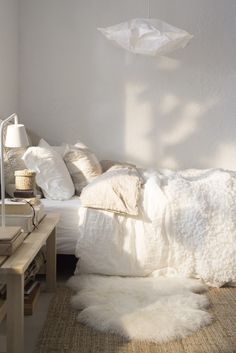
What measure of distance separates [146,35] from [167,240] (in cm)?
155

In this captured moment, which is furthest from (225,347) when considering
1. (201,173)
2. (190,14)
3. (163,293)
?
(190,14)

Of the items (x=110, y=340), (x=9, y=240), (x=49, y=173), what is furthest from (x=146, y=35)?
(x=110, y=340)

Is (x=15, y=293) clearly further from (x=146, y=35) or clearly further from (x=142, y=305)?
(x=146, y=35)

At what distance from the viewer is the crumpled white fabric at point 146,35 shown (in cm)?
320

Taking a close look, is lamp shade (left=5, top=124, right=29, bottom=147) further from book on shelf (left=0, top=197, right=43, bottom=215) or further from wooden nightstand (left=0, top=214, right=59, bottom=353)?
wooden nightstand (left=0, top=214, right=59, bottom=353)

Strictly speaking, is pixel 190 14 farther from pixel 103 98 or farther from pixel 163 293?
pixel 163 293

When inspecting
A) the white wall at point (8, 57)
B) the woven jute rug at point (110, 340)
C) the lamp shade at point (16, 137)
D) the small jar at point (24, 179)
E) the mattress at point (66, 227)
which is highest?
the white wall at point (8, 57)

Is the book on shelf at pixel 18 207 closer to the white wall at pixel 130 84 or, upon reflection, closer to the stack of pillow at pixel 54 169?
the stack of pillow at pixel 54 169

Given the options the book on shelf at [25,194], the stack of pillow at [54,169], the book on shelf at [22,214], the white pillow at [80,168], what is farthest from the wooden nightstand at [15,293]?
the white pillow at [80,168]

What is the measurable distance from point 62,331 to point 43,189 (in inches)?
47.7

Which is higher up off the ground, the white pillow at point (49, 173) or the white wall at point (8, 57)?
the white wall at point (8, 57)

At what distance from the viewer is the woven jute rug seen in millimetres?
1985

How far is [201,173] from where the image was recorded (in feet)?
12.3

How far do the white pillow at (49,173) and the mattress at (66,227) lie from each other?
163 mm
